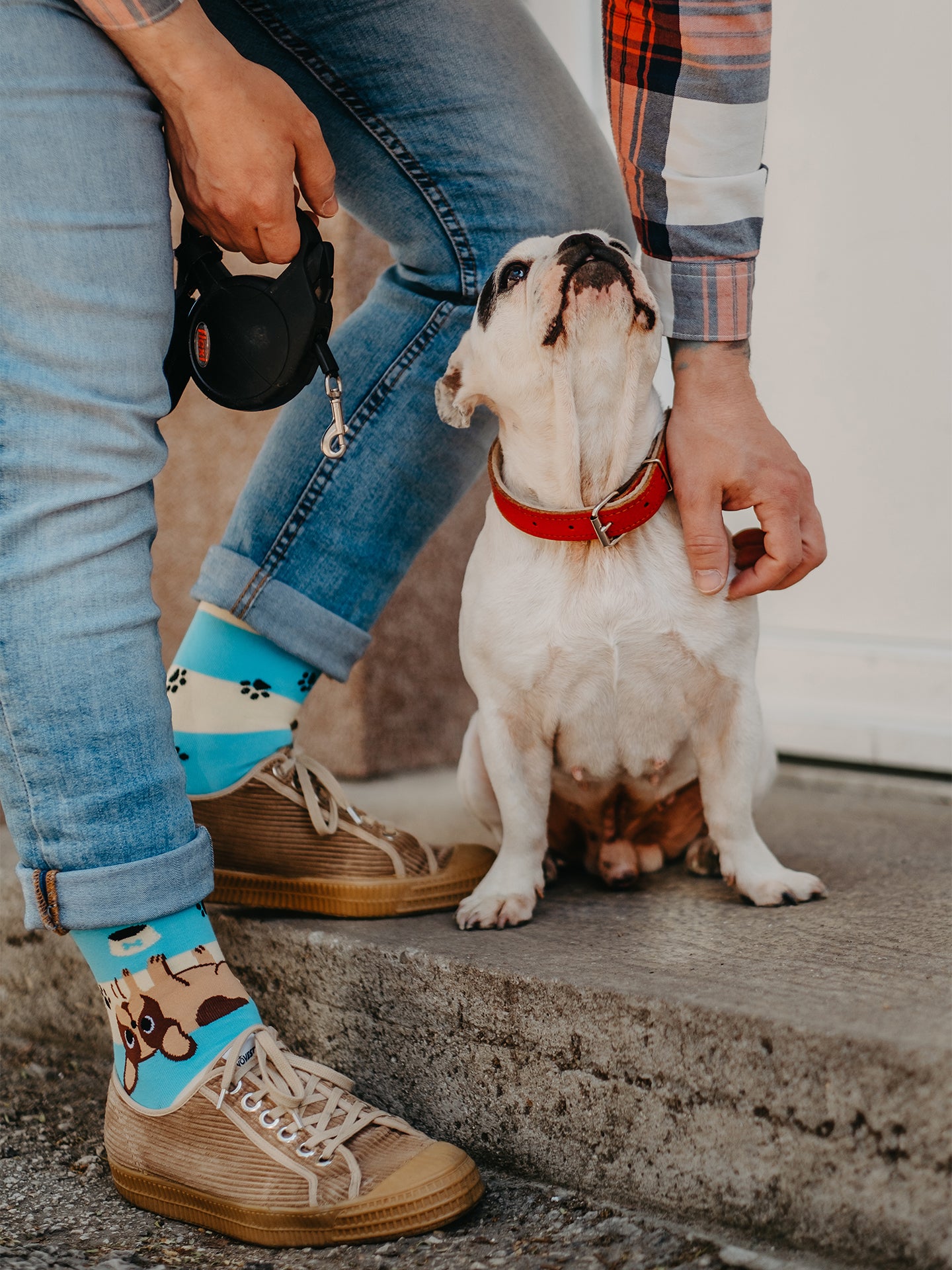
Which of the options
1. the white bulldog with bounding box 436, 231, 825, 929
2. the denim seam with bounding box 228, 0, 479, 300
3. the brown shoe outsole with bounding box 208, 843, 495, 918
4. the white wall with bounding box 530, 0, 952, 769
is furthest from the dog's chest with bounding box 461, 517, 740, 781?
the white wall with bounding box 530, 0, 952, 769

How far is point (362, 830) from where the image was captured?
152cm

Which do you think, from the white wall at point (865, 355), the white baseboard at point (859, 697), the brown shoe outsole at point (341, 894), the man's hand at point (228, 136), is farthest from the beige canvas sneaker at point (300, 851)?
the white wall at point (865, 355)

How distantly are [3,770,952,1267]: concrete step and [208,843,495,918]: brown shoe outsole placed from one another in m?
0.02

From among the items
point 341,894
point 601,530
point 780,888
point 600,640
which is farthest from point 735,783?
point 341,894

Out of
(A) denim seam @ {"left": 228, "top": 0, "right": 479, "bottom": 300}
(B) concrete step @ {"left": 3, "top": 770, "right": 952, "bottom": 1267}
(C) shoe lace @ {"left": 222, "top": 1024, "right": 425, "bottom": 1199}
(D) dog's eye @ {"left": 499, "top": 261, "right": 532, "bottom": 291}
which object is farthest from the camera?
(D) dog's eye @ {"left": 499, "top": 261, "right": 532, "bottom": 291}

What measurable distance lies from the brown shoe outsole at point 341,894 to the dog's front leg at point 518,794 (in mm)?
58

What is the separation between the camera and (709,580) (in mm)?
1437

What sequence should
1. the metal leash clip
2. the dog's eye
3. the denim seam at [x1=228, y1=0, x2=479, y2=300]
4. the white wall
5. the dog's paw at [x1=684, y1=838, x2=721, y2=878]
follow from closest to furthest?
the metal leash clip → the denim seam at [x1=228, y1=0, x2=479, y2=300] → the dog's eye → the dog's paw at [x1=684, y1=838, x2=721, y2=878] → the white wall

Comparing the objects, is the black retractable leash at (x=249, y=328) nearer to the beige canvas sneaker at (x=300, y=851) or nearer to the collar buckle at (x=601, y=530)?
the collar buckle at (x=601, y=530)

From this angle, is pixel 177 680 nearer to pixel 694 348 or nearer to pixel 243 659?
pixel 243 659

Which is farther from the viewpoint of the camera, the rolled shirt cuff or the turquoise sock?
the rolled shirt cuff

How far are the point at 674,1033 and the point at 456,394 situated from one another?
0.88m

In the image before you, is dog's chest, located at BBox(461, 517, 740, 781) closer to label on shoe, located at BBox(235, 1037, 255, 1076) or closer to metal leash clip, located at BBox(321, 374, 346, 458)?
metal leash clip, located at BBox(321, 374, 346, 458)

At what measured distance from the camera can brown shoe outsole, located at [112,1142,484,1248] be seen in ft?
3.55
